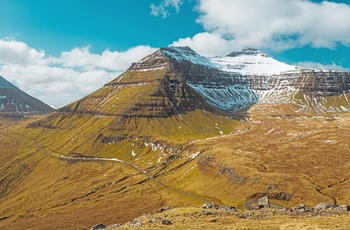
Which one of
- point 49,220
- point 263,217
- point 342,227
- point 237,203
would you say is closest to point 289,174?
point 237,203

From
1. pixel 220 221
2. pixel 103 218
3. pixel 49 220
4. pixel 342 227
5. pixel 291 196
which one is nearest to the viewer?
pixel 342 227

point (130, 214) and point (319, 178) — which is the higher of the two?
point (319, 178)

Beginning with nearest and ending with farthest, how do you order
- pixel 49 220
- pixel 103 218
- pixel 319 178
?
pixel 319 178, pixel 103 218, pixel 49 220

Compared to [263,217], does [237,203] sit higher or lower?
lower

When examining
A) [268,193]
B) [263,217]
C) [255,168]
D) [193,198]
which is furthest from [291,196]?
[263,217]

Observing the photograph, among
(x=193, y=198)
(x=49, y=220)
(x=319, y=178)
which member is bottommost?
(x=49, y=220)

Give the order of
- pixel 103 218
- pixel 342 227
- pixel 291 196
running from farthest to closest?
1. pixel 103 218
2. pixel 291 196
3. pixel 342 227

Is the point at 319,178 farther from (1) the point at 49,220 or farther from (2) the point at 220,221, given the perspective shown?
(1) the point at 49,220

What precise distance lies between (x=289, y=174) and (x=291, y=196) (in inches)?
1130

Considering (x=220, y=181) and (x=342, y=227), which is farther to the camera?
(x=220, y=181)

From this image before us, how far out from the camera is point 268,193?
147 metres

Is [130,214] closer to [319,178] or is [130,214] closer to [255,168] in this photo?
[255,168]

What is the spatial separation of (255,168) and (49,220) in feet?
469

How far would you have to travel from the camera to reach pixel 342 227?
51812 millimetres
